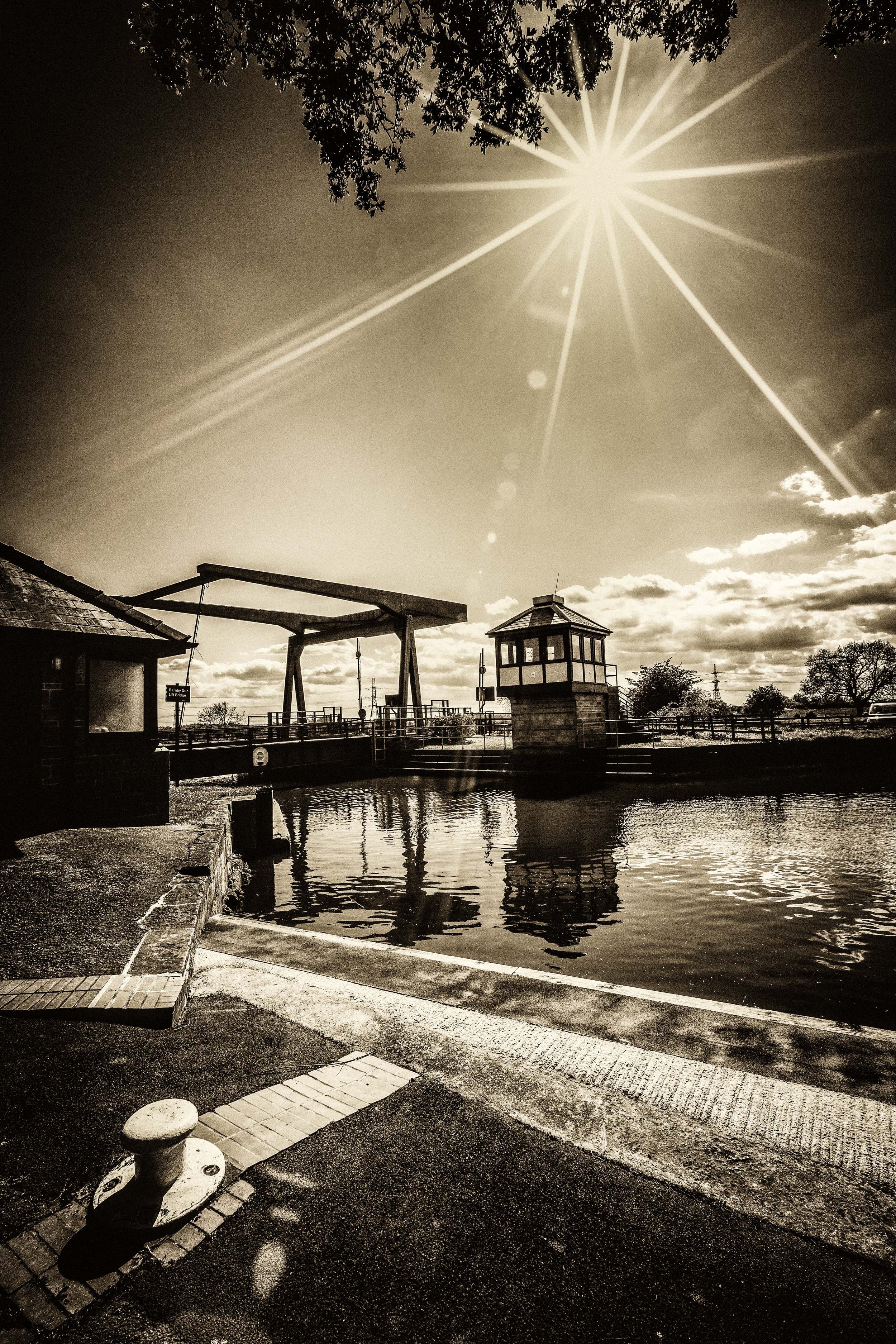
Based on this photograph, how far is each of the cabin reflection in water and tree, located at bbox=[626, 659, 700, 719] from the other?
52.0 meters

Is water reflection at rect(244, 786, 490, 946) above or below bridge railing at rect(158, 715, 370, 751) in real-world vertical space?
below

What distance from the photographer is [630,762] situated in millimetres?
25109

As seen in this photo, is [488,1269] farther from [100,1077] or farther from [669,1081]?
[100,1077]

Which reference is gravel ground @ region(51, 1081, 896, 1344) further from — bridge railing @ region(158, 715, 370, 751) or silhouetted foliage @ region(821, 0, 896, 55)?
bridge railing @ region(158, 715, 370, 751)

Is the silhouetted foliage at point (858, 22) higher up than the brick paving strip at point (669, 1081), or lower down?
higher up

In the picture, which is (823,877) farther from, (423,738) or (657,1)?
(423,738)

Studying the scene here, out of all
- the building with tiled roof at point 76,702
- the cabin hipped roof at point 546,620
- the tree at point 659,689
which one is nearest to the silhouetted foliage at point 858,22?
the building with tiled roof at point 76,702

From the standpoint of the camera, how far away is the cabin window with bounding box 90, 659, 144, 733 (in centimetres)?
1023

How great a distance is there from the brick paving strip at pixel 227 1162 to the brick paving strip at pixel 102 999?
124cm

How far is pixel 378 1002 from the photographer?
4.53 m

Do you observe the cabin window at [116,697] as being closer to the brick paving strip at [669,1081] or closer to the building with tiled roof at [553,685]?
the brick paving strip at [669,1081]

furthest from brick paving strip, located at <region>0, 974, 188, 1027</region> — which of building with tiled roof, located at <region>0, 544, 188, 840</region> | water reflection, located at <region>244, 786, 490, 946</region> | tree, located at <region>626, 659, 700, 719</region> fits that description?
tree, located at <region>626, 659, 700, 719</region>

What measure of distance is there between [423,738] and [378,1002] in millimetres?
28223

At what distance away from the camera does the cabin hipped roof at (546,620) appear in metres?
27.1
